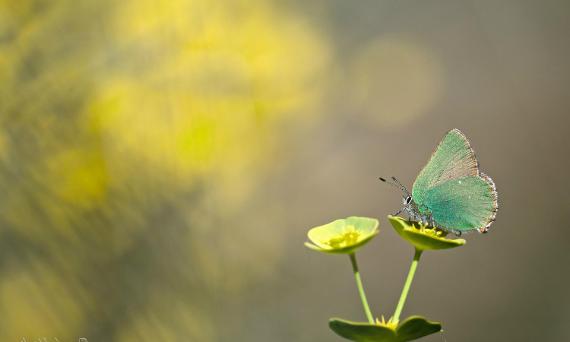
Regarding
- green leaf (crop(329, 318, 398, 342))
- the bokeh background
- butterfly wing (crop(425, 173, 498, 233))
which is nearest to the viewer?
green leaf (crop(329, 318, 398, 342))

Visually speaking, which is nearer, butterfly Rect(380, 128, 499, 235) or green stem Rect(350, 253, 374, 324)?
green stem Rect(350, 253, 374, 324)

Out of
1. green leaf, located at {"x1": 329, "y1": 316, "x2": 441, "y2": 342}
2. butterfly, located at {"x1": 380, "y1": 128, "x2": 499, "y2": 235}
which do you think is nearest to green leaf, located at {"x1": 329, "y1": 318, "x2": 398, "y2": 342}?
green leaf, located at {"x1": 329, "y1": 316, "x2": 441, "y2": 342}

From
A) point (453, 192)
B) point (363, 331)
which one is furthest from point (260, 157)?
point (363, 331)

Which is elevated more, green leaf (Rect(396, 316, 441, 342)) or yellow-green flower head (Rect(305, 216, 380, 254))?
yellow-green flower head (Rect(305, 216, 380, 254))

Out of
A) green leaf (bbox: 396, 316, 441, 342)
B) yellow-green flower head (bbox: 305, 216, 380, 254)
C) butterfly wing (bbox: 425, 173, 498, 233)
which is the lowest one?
green leaf (bbox: 396, 316, 441, 342)

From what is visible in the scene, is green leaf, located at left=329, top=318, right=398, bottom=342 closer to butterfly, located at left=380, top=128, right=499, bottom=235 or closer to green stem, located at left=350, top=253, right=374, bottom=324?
green stem, located at left=350, top=253, right=374, bottom=324

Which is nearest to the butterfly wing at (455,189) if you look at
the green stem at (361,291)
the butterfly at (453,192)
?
the butterfly at (453,192)

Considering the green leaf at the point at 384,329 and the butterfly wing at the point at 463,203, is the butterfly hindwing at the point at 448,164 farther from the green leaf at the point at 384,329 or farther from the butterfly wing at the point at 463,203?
the green leaf at the point at 384,329

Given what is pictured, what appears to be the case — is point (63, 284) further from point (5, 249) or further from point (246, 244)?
point (246, 244)

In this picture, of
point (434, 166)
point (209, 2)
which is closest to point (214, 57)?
point (209, 2)
